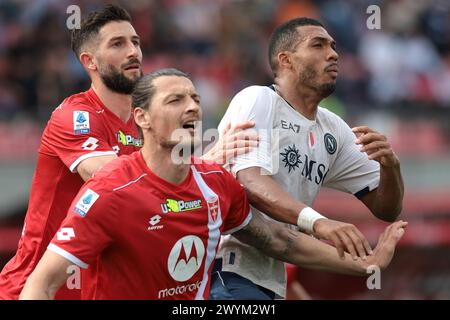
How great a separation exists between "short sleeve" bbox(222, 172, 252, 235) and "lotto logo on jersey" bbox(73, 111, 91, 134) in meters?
1.09

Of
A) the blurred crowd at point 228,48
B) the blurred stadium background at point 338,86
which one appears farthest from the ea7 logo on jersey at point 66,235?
the blurred crowd at point 228,48

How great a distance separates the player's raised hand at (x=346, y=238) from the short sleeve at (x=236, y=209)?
57cm

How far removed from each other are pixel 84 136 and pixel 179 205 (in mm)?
1062

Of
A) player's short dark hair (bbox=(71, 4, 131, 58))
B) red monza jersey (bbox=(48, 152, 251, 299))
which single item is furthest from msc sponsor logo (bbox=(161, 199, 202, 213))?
player's short dark hair (bbox=(71, 4, 131, 58))

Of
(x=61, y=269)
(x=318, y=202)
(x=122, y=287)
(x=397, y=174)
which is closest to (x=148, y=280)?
(x=122, y=287)

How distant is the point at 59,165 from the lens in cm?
721

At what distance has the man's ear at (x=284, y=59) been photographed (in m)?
7.48

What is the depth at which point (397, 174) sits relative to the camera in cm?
738

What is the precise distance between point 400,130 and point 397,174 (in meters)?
6.50

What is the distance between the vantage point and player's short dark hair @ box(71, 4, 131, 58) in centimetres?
752

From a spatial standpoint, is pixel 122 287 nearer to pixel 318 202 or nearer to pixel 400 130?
pixel 318 202

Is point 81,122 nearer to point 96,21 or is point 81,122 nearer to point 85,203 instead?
point 96,21

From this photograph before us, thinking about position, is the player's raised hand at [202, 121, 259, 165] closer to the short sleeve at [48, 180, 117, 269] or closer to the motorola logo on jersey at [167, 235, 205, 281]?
the motorola logo on jersey at [167, 235, 205, 281]
